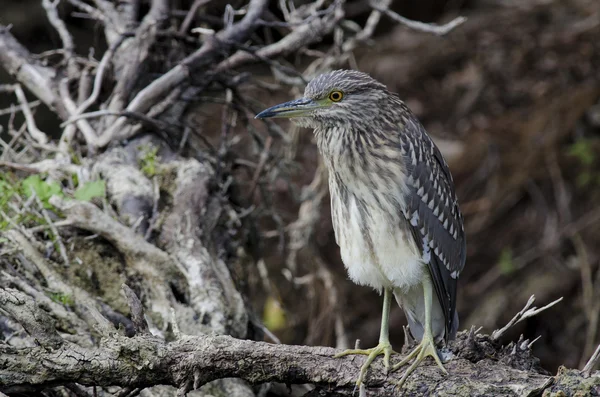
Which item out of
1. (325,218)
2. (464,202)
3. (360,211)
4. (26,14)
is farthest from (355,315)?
(26,14)

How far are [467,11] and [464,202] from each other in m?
1.93

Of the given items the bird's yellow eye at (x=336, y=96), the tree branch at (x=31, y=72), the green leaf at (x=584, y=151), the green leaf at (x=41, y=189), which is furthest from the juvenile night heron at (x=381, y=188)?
the green leaf at (x=584, y=151)

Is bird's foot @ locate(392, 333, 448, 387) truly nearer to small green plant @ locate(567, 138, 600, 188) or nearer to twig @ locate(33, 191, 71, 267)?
twig @ locate(33, 191, 71, 267)

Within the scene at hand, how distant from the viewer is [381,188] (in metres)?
2.79

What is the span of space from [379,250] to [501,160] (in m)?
3.30

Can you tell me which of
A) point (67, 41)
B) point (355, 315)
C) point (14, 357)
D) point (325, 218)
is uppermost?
Answer: point (67, 41)

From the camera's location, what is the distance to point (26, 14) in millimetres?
5922

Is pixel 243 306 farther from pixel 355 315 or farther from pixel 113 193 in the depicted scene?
pixel 355 315

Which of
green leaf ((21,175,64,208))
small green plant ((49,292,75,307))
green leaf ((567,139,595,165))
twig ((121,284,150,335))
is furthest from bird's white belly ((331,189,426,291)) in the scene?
green leaf ((567,139,595,165))

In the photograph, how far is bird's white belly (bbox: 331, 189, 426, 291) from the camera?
2768 mm

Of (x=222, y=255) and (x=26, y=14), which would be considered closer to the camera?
(x=222, y=255)

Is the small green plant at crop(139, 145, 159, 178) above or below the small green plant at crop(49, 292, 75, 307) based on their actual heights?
above

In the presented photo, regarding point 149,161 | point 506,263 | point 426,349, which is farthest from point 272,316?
point 426,349

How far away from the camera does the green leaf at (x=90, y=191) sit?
296 centimetres
